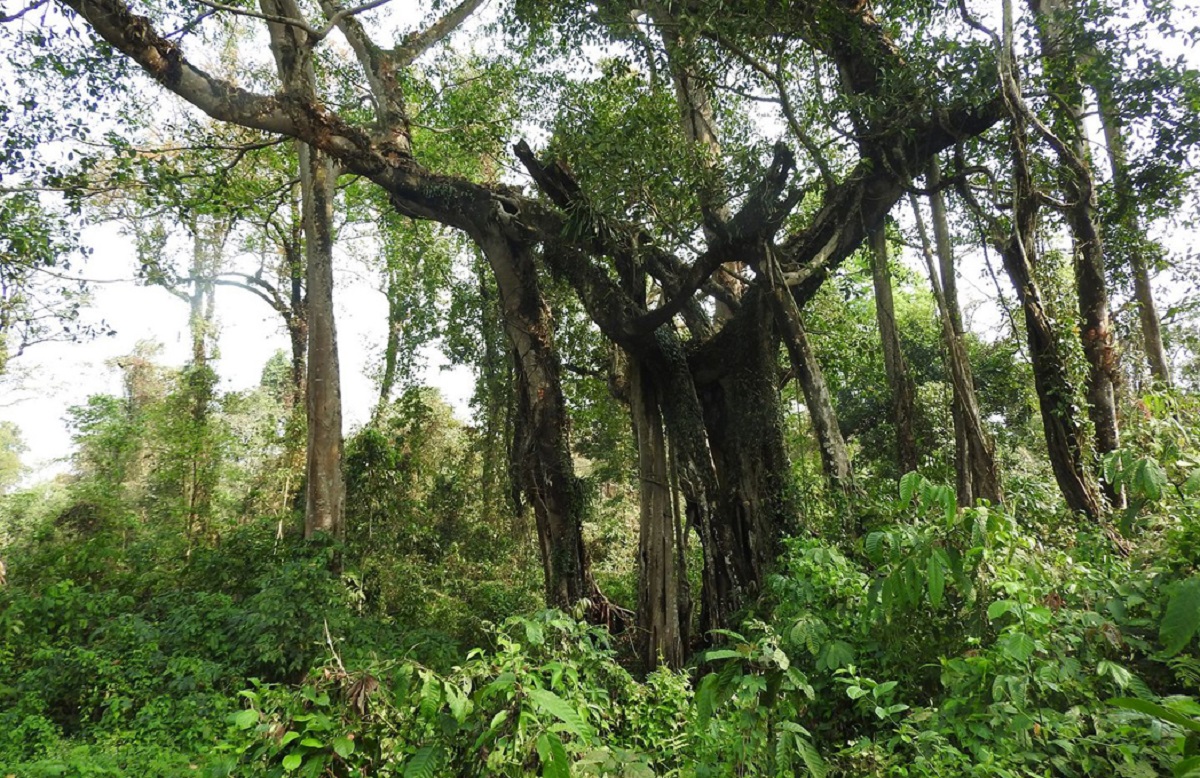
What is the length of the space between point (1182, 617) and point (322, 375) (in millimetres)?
8177

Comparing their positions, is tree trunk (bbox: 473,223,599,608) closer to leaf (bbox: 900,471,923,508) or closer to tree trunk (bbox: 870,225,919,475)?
tree trunk (bbox: 870,225,919,475)

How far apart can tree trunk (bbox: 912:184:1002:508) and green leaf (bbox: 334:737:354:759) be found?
17.0ft

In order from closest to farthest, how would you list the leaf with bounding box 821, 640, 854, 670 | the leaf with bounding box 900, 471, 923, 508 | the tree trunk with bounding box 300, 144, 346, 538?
the leaf with bounding box 821, 640, 854, 670 → the leaf with bounding box 900, 471, 923, 508 → the tree trunk with bounding box 300, 144, 346, 538

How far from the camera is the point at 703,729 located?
86.4 inches

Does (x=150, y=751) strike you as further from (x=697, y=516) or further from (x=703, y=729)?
(x=697, y=516)

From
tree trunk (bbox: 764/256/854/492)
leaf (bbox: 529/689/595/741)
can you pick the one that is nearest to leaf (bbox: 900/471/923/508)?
leaf (bbox: 529/689/595/741)

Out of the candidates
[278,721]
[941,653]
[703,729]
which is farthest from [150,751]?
[941,653]

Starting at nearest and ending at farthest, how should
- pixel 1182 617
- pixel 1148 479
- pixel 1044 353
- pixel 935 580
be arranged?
1. pixel 1182 617
2. pixel 935 580
3. pixel 1148 479
4. pixel 1044 353

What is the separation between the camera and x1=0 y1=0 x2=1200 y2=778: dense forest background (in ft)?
7.40

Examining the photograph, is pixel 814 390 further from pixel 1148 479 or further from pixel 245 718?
pixel 245 718

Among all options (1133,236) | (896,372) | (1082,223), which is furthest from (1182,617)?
(1133,236)

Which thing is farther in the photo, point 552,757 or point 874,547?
point 874,547

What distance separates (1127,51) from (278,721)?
24.6ft

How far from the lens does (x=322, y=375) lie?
27.0 feet
